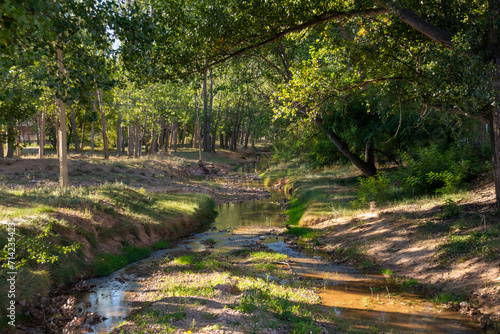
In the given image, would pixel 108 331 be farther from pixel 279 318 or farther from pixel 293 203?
pixel 293 203

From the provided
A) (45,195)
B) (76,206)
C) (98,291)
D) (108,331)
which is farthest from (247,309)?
(45,195)

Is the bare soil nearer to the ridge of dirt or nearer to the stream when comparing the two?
the stream

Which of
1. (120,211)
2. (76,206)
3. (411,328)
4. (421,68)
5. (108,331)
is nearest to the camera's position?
(108,331)

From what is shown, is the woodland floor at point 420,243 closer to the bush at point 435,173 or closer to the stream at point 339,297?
the stream at point 339,297

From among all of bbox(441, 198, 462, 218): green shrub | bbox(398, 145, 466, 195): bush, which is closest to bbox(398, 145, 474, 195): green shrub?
bbox(398, 145, 466, 195): bush

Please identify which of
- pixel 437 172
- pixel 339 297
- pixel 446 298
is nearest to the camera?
pixel 446 298

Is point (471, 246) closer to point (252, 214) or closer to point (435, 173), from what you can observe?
point (435, 173)

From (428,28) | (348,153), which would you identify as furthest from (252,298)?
(348,153)

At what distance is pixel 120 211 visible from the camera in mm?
14227

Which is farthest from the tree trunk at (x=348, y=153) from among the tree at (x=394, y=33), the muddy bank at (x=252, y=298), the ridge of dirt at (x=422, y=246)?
the tree at (x=394, y=33)

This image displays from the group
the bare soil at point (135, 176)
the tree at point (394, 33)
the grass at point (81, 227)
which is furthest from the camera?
the bare soil at point (135, 176)

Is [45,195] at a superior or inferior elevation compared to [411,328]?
superior

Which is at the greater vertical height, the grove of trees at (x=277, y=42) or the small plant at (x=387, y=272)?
the grove of trees at (x=277, y=42)

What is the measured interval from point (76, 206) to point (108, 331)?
6.96 metres
